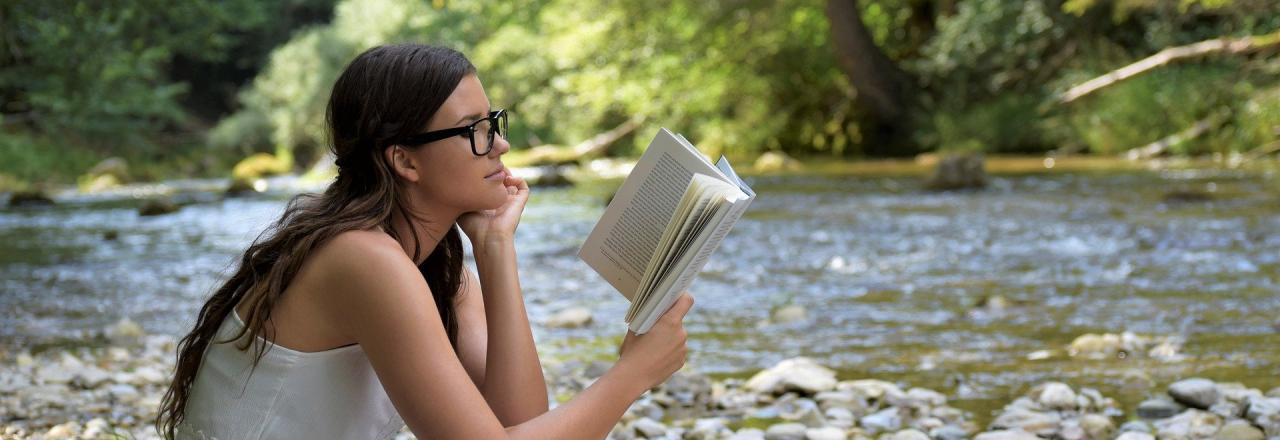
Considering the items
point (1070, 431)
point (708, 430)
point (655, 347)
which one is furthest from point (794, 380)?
point (655, 347)

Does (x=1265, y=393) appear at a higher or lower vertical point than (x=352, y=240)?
lower

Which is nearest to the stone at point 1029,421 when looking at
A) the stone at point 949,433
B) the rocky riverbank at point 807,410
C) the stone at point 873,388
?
the rocky riverbank at point 807,410

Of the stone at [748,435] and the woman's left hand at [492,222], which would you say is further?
the stone at [748,435]

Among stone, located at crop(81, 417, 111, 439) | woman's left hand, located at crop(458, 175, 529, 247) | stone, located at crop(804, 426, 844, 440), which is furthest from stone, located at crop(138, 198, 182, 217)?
woman's left hand, located at crop(458, 175, 529, 247)

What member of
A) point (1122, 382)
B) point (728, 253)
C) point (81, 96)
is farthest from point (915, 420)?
point (81, 96)

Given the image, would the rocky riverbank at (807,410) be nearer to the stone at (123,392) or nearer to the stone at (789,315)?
the stone at (123,392)

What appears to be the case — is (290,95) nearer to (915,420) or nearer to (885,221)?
(885,221)

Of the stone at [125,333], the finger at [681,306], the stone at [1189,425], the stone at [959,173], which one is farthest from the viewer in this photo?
the stone at [959,173]

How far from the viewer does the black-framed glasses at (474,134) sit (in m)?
2.02

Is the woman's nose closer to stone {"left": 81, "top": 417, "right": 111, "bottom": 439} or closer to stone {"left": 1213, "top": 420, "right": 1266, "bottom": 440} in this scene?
stone {"left": 81, "top": 417, "right": 111, "bottom": 439}

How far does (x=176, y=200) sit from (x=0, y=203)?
7.29 ft

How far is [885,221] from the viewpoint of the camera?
1016 cm

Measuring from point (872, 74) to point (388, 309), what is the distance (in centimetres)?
1846

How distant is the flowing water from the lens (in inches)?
197
